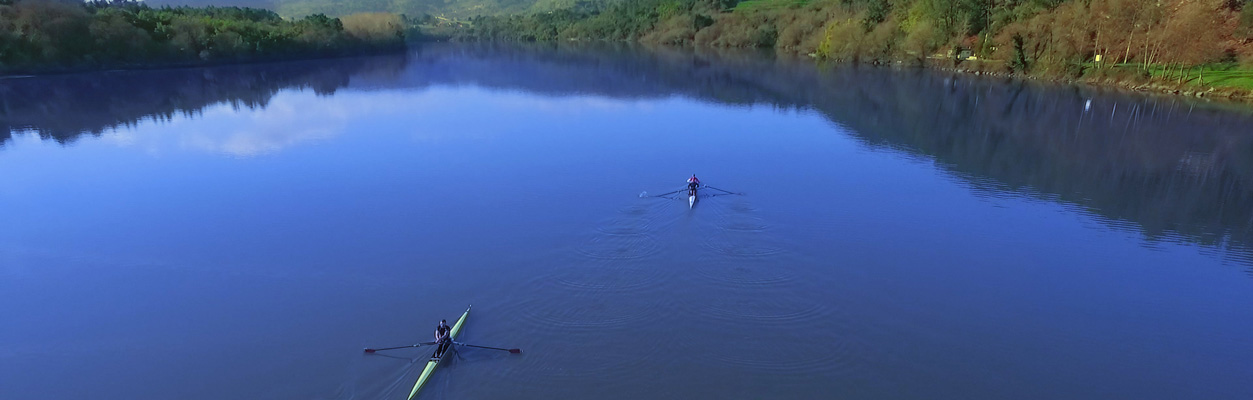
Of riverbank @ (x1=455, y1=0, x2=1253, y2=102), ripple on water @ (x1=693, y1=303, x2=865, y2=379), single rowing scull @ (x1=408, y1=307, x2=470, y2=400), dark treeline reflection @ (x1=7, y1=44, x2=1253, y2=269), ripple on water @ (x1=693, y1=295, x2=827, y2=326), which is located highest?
riverbank @ (x1=455, y1=0, x2=1253, y2=102)

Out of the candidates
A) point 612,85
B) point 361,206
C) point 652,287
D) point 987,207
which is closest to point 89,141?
point 361,206

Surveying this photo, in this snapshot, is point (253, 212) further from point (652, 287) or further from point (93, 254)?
point (652, 287)

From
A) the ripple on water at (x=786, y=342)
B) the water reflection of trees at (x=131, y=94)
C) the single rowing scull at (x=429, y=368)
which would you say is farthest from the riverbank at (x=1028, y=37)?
the water reflection of trees at (x=131, y=94)

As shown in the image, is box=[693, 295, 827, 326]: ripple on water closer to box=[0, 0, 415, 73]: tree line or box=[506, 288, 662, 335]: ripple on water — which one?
box=[506, 288, 662, 335]: ripple on water

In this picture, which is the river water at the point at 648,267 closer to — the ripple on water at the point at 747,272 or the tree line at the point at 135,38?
the ripple on water at the point at 747,272

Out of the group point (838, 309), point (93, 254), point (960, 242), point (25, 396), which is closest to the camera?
point (25, 396)

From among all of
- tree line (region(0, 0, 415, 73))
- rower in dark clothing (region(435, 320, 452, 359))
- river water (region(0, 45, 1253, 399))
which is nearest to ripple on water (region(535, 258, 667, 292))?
river water (region(0, 45, 1253, 399))

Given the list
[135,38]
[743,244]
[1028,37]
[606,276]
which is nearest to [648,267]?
[606,276]
